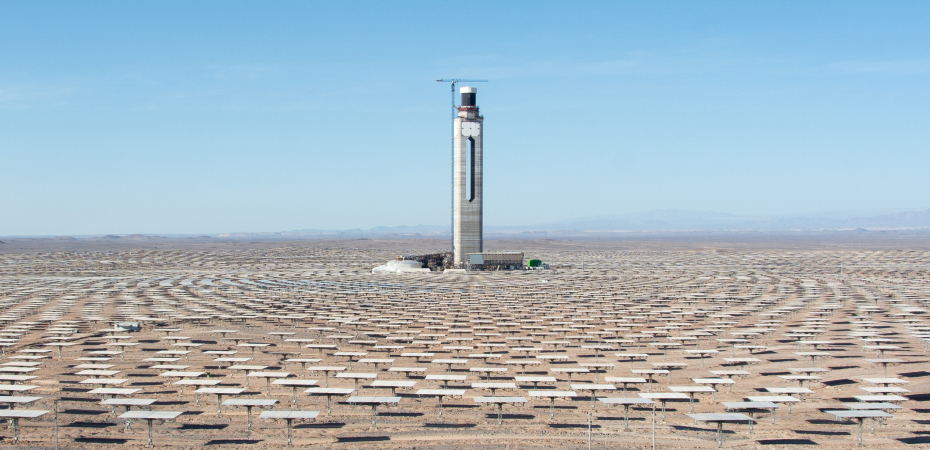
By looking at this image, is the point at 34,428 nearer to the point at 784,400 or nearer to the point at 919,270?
the point at 784,400

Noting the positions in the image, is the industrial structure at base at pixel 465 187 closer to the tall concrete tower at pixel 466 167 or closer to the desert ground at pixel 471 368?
the tall concrete tower at pixel 466 167

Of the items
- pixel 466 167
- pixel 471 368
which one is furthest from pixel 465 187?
pixel 471 368

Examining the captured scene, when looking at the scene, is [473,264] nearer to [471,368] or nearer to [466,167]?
Result: [466,167]

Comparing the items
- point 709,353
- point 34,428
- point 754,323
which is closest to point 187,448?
point 34,428

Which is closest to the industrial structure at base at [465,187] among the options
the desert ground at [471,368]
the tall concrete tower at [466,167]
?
the tall concrete tower at [466,167]

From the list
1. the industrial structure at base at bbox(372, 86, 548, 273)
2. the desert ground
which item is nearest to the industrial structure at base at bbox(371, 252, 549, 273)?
the industrial structure at base at bbox(372, 86, 548, 273)
